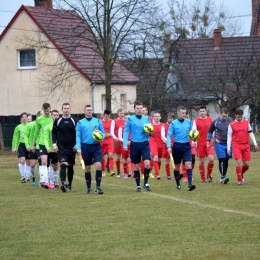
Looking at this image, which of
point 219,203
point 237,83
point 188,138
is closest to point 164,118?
point 237,83

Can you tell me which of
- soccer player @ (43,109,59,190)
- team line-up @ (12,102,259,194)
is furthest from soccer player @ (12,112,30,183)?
soccer player @ (43,109,59,190)

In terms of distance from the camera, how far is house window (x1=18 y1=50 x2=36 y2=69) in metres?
47.7

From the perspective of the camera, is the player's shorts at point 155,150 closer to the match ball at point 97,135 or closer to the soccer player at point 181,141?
the soccer player at point 181,141

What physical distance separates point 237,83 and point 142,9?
770cm

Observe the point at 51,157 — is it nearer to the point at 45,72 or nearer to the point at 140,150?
the point at 140,150

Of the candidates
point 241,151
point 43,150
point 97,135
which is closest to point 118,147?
point 43,150

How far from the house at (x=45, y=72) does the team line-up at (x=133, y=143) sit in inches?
893

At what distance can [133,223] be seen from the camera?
12023 millimetres

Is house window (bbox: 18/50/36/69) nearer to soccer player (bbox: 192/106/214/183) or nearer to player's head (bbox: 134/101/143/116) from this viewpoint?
soccer player (bbox: 192/106/214/183)

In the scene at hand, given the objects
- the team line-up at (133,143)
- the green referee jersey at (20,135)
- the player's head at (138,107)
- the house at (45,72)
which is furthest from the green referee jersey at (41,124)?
the house at (45,72)

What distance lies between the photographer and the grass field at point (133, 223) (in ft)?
31.5

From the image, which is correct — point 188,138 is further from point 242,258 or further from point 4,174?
point 4,174

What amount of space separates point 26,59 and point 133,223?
37108mm

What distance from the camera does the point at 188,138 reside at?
1738cm
